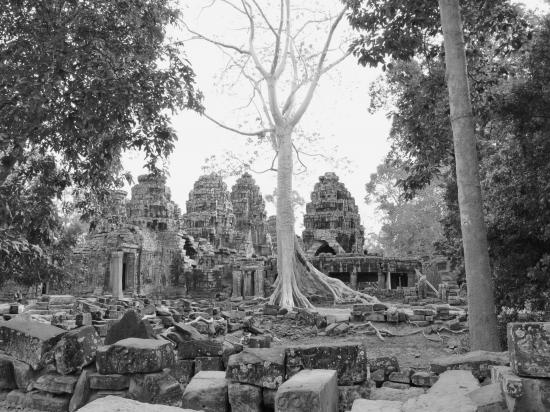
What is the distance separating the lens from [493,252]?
741 centimetres

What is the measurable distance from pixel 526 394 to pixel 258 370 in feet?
6.11

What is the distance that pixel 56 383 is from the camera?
14.0 ft

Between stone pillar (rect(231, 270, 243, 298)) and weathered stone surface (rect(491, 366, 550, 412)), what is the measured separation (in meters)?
21.0

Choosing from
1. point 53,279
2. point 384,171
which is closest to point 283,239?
point 53,279

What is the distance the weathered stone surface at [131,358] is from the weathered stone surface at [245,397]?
2.43 feet

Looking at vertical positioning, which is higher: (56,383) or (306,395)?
(306,395)

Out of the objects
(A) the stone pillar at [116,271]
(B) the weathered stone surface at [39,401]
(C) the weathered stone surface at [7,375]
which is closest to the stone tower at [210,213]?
(A) the stone pillar at [116,271]

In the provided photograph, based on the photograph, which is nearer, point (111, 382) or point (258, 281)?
point (111, 382)

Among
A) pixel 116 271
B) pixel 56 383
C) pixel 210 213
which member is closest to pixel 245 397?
pixel 56 383

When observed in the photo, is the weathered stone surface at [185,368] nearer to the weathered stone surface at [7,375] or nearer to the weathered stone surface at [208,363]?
the weathered stone surface at [208,363]

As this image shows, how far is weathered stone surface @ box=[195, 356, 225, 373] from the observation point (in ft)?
19.1

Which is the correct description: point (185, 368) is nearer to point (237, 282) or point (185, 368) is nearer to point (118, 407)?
point (118, 407)

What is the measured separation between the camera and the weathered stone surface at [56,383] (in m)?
4.21

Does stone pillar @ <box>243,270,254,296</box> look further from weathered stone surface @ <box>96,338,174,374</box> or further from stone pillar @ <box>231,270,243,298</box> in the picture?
weathered stone surface @ <box>96,338,174,374</box>
